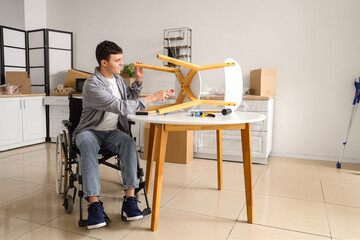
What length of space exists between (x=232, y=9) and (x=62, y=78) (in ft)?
9.70

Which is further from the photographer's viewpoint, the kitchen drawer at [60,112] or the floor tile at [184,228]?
the kitchen drawer at [60,112]

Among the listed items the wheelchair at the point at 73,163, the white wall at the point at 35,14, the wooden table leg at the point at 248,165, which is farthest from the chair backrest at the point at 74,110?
A: the white wall at the point at 35,14

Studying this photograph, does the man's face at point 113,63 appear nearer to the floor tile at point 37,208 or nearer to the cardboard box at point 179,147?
the floor tile at point 37,208

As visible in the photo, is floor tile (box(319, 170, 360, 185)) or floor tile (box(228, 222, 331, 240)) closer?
floor tile (box(228, 222, 331, 240))

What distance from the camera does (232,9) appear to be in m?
3.87

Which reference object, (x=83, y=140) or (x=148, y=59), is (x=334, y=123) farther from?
(x=83, y=140)

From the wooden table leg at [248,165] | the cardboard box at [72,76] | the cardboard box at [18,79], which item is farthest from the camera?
the cardboard box at [72,76]

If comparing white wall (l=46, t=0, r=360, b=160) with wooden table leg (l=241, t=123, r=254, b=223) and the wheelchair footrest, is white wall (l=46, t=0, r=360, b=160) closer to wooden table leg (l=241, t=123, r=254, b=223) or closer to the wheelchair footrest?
wooden table leg (l=241, t=123, r=254, b=223)

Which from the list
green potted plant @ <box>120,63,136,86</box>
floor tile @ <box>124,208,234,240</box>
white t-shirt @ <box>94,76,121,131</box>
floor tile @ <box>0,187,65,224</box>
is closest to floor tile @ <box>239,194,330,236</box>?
floor tile @ <box>124,208,234,240</box>

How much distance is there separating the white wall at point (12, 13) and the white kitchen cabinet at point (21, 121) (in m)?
1.53

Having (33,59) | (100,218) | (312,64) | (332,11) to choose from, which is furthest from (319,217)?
(33,59)

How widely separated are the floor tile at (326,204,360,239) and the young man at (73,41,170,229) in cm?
127

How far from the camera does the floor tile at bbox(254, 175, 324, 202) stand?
8.06 feet

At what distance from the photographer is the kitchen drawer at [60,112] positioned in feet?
14.8
